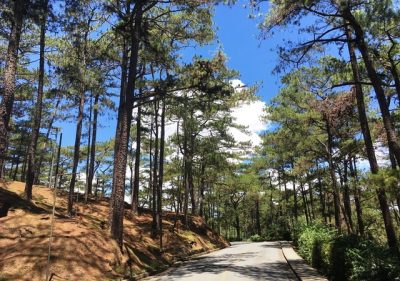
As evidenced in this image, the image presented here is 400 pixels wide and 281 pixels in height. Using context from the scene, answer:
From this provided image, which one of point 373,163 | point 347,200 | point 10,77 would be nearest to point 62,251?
point 10,77

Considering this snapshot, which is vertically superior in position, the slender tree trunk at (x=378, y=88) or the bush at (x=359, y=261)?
the slender tree trunk at (x=378, y=88)

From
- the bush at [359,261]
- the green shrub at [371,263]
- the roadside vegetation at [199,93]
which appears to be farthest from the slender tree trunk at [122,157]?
the green shrub at [371,263]

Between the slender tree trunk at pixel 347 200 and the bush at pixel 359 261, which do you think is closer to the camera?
the bush at pixel 359 261

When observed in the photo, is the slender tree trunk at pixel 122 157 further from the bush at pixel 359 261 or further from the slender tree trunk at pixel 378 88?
the slender tree trunk at pixel 378 88

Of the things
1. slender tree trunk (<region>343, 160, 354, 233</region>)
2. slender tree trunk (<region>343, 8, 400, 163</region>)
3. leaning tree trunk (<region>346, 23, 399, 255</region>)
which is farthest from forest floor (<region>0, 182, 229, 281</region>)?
slender tree trunk (<region>343, 160, 354, 233</region>)

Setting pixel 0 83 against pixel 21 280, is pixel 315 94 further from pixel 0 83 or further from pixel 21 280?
pixel 21 280

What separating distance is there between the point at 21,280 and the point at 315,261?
33.6 ft

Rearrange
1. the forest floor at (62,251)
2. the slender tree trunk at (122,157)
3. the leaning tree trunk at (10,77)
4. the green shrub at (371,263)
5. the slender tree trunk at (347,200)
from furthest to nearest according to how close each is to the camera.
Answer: the slender tree trunk at (347,200), the slender tree trunk at (122,157), the leaning tree trunk at (10,77), the forest floor at (62,251), the green shrub at (371,263)

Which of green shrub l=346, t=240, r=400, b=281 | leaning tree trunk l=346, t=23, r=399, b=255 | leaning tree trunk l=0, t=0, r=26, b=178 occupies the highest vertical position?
leaning tree trunk l=0, t=0, r=26, b=178

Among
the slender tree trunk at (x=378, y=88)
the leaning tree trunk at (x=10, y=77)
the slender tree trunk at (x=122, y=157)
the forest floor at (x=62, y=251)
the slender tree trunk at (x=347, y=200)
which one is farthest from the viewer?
the slender tree trunk at (x=347, y=200)

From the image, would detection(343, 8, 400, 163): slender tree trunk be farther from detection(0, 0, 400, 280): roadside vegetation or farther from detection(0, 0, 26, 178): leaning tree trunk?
detection(0, 0, 26, 178): leaning tree trunk

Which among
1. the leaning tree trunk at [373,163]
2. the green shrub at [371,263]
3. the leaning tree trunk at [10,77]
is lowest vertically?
the green shrub at [371,263]

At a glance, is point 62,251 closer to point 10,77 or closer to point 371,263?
point 10,77

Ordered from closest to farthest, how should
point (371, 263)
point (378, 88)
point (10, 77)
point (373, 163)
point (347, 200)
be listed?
point (371, 263)
point (378, 88)
point (373, 163)
point (10, 77)
point (347, 200)
